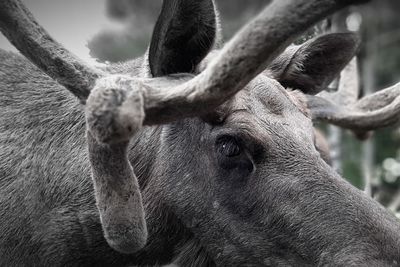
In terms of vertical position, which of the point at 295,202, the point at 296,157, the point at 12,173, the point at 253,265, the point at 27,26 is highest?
the point at 27,26

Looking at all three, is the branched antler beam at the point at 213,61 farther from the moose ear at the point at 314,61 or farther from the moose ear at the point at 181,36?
the moose ear at the point at 314,61

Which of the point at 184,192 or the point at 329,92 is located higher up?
the point at 329,92

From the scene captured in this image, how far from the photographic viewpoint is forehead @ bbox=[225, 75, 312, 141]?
11.9 feet

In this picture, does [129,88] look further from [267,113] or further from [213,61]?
[267,113]

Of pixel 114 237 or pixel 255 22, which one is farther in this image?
pixel 114 237

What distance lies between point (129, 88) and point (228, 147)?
0.96m

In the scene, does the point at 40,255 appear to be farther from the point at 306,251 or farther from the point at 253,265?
the point at 306,251

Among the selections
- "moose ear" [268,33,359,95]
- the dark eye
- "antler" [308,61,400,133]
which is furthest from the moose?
"antler" [308,61,400,133]

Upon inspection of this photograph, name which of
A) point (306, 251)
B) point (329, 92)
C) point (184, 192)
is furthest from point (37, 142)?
point (329, 92)

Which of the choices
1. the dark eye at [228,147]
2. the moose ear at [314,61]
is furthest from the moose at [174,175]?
the moose ear at [314,61]

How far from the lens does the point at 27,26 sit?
10.8 feet

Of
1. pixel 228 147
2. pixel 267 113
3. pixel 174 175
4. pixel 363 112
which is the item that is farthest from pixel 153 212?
pixel 363 112

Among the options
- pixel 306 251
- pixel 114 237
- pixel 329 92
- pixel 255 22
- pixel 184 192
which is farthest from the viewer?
pixel 329 92

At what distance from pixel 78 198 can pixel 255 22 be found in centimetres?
159
